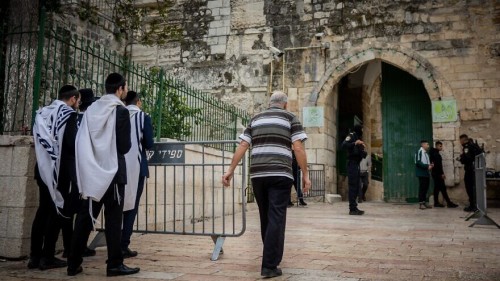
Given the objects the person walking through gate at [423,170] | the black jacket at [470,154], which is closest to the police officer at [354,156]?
the person walking through gate at [423,170]

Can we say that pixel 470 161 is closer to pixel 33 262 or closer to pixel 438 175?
pixel 438 175

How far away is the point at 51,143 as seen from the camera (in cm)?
371

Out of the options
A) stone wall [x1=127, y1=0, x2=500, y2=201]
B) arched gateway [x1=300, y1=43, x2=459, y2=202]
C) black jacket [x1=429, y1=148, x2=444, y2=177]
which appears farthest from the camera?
arched gateway [x1=300, y1=43, x2=459, y2=202]

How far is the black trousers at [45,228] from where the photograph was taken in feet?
12.0

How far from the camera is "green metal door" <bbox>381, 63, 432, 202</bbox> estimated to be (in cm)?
1241

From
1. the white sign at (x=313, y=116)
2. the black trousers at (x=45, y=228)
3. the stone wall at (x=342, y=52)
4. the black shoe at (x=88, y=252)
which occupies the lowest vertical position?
the black shoe at (x=88, y=252)

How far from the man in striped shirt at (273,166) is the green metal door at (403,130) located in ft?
31.3

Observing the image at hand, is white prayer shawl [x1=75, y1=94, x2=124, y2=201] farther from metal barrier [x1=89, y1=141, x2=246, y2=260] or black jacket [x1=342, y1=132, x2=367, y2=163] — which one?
black jacket [x1=342, y1=132, x2=367, y2=163]


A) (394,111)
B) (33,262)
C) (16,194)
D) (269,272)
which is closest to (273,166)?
(269,272)

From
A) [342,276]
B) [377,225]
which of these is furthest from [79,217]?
[377,225]

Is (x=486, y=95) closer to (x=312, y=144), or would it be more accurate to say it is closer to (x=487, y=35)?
(x=487, y=35)

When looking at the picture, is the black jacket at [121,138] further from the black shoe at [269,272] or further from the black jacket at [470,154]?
the black jacket at [470,154]

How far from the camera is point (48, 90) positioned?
4.95m

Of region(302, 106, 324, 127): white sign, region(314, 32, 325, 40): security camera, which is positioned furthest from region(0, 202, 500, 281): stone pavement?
region(314, 32, 325, 40): security camera
